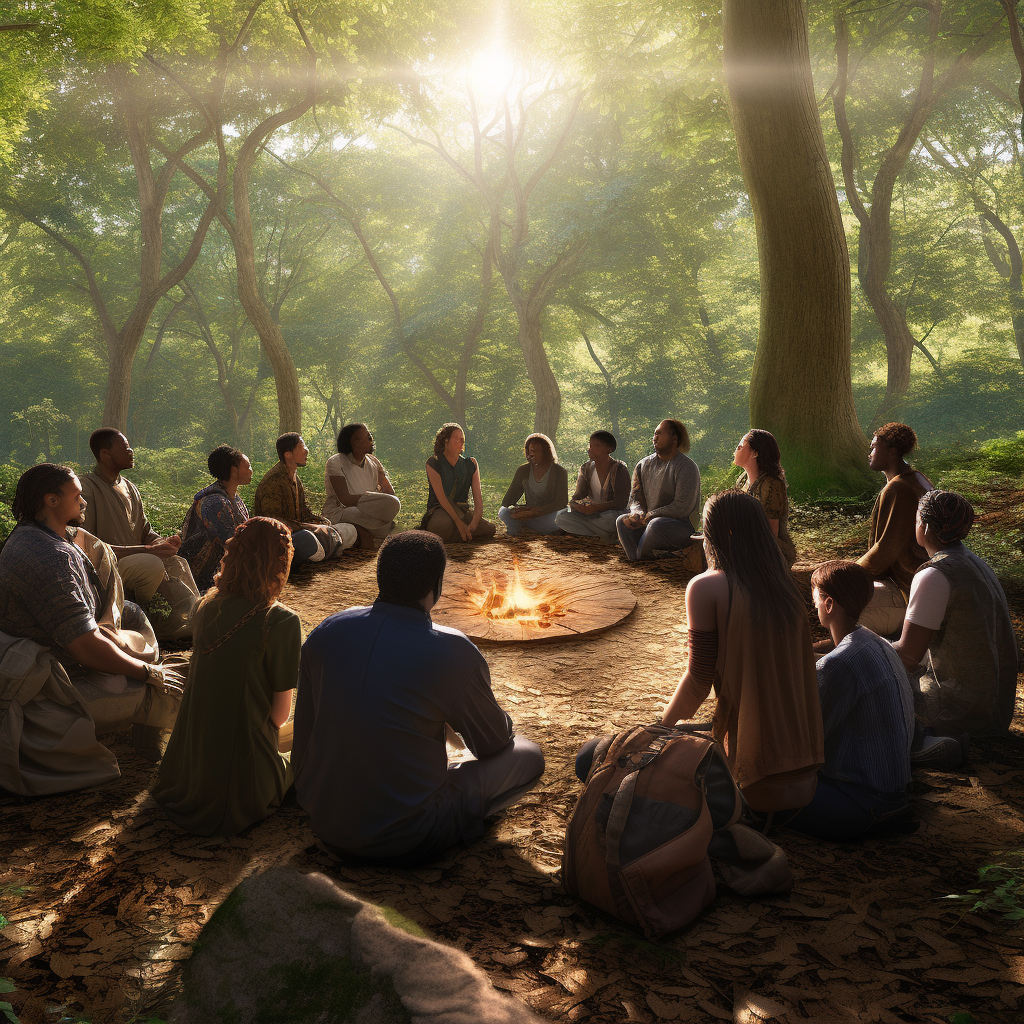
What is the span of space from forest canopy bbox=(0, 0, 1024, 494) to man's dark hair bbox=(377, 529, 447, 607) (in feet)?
25.5

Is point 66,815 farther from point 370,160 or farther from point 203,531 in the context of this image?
point 370,160

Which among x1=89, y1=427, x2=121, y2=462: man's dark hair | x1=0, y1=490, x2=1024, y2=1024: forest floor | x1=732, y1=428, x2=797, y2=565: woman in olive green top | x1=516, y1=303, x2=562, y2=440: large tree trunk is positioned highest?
x1=516, y1=303, x2=562, y2=440: large tree trunk

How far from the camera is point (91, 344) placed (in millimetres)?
31906

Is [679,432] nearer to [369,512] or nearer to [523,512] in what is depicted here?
[523,512]

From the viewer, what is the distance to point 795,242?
9.45 m

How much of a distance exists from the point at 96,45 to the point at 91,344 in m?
27.4

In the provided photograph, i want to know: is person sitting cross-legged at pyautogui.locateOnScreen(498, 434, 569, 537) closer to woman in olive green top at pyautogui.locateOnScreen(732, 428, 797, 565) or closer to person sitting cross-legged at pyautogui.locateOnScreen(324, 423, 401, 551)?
person sitting cross-legged at pyautogui.locateOnScreen(324, 423, 401, 551)

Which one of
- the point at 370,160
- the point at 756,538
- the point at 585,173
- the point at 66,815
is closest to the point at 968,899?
the point at 756,538

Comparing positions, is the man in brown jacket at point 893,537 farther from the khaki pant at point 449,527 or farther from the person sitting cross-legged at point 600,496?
the khaki pant at point 449,527

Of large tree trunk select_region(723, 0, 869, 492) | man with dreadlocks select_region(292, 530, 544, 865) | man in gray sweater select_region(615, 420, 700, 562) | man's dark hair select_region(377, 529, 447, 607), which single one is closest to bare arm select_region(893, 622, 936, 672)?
man with dreadlocks select_region(292, 530, 544, 865)

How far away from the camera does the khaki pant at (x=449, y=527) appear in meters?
8.66

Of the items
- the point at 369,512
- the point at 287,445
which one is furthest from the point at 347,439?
the point at 287,445

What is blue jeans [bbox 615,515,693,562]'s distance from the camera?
7527 millimetres

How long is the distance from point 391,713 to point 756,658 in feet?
4.73
